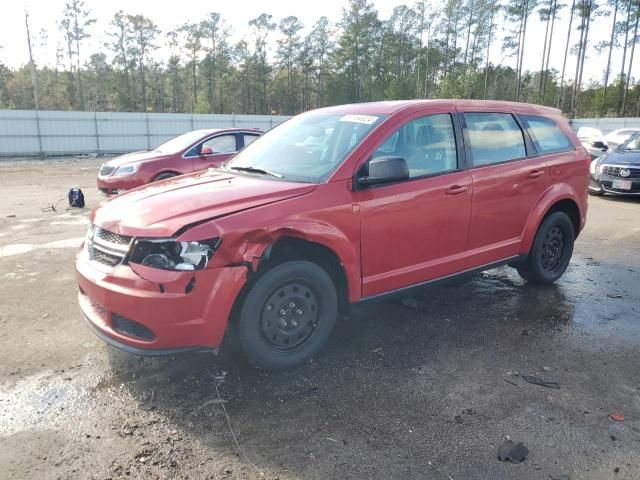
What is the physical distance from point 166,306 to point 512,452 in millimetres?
2062

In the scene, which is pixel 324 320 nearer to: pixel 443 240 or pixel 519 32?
pixel 443 240

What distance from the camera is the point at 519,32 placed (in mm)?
52625

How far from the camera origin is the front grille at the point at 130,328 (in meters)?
3.01

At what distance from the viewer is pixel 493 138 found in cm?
454

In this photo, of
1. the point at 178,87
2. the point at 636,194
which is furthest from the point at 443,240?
the point at 178,87

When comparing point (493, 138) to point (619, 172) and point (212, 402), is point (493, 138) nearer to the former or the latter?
point (212, 402)

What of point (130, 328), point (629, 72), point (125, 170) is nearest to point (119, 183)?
point (125, 170)

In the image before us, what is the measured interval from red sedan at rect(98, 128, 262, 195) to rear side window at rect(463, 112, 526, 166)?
5741 millimetres

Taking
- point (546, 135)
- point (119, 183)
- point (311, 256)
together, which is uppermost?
point (546, 135)

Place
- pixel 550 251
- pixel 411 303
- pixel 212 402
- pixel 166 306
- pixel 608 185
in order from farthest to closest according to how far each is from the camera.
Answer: pixel 608 185 < pixel 550 251 < pixel 411 303 < pixel 212 402 < pixel 166 306

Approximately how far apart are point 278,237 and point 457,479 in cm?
169

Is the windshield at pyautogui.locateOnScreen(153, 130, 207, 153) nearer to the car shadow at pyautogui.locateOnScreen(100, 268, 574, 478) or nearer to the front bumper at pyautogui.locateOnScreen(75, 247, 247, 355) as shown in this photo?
the car shadow at pyautogui.locateOnScreen(100, 268, 574, 478)

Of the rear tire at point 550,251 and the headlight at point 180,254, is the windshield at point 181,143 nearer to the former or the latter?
the rear tire at point 550,251

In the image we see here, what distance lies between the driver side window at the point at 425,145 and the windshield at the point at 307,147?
0.71 ft
